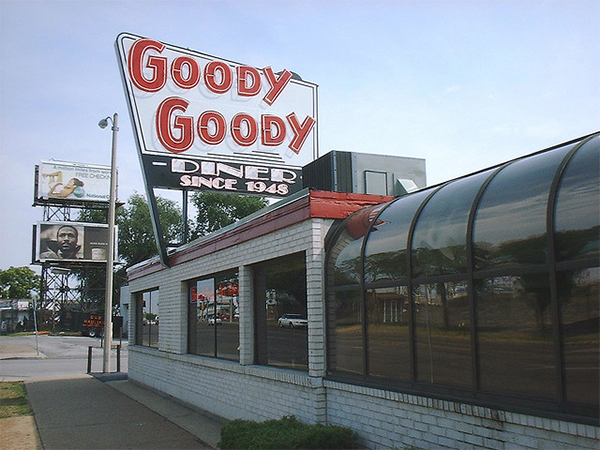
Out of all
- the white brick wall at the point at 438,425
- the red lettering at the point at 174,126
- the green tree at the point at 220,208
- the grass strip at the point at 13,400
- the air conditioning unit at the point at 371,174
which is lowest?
the grass strip at the point at 13,400

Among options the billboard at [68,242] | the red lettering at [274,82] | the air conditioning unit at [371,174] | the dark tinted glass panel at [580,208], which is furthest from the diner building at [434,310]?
the billboard at [68,242]

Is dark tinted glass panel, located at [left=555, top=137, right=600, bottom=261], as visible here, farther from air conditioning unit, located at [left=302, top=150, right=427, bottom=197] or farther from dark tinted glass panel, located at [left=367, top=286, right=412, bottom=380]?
air conditioning unit, located at [left=302, top=150, right=427, bottom=197]

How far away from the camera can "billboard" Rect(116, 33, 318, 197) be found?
13.8 metres

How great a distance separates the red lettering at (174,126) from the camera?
13914 mm

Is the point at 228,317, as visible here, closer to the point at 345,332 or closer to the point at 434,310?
the point at 345,332

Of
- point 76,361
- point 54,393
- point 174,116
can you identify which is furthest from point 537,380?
point 76,361

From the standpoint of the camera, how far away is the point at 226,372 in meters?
11.1

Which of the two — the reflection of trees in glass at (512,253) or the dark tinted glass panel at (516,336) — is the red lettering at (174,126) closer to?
the reflection of trees in glass at (512,253)

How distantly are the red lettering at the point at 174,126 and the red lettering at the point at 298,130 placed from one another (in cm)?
263

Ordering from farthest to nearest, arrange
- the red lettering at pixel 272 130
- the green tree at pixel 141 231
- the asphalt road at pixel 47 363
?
1. the green tree at pixel 141 231
2. the asphalt road at pixel 47 363
3. the red lettering at pixel 272 130

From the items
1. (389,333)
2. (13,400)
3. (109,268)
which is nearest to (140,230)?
(109,268)

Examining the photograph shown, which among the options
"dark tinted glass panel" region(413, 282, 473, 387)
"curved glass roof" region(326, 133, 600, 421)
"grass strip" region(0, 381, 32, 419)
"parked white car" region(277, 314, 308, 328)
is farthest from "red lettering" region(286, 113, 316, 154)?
"dark tinted glass panel" region(413, 282, 473, 387)

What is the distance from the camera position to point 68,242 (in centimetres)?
6366

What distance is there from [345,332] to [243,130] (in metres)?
8.31
